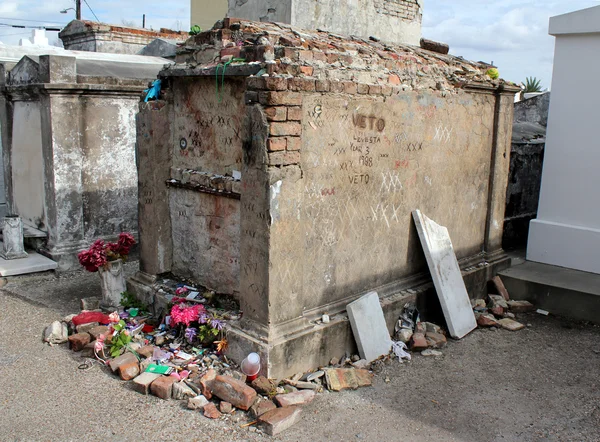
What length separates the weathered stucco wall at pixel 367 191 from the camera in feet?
15.3

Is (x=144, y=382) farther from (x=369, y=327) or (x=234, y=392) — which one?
(x=369, y=327)

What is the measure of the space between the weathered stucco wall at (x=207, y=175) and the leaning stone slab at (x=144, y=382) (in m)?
1.08

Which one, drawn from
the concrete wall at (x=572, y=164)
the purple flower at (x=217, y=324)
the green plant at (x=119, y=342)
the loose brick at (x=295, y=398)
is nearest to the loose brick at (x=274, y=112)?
the purple flower at (x=217, y=324)

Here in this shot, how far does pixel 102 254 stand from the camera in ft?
19.6

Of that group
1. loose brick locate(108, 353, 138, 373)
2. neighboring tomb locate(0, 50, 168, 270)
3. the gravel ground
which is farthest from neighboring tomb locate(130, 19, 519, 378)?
neighboring tomb locate(0, 50, 168, 270)

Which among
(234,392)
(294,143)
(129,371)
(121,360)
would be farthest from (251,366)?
(294,143)

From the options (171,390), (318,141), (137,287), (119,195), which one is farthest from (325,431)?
(119,195)

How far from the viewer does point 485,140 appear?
6.91m

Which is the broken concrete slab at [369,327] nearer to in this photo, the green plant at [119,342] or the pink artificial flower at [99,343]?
the green plant at [119,342]

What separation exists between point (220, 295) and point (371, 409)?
179cm

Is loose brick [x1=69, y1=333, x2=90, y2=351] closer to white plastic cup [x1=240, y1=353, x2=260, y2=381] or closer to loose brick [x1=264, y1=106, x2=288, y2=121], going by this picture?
white plastic cup [x1=240, y1=353, x2=260, y2=381]

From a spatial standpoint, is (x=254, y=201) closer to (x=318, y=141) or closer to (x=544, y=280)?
(x=318, y=141)

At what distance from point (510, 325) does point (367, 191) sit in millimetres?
2293

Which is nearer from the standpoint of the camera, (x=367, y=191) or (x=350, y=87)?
(x=350, y=87)
